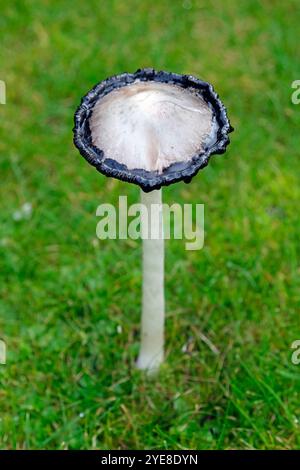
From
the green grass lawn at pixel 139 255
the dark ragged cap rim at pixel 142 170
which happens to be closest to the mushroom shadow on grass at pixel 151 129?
the dark ragged cap rim at pixel 142 170

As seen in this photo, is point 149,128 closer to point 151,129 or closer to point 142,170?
point 151,129

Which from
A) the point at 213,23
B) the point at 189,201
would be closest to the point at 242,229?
the point at 189,201

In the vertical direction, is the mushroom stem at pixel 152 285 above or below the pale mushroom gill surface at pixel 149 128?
below

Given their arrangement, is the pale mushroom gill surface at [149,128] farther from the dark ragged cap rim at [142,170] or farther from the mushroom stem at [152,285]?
the mushroom stem at [152,285]

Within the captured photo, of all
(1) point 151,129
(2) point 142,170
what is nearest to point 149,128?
(1) point 151,129

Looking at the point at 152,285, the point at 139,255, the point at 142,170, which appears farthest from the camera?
the point at 139,255

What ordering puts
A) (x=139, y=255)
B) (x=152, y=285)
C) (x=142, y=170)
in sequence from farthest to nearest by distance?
(x=139, y=255), (x=152, y=285), (x=142, y=170)

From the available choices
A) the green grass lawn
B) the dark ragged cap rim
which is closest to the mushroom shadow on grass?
the dark ragged cap rim

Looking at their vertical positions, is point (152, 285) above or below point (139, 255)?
below
